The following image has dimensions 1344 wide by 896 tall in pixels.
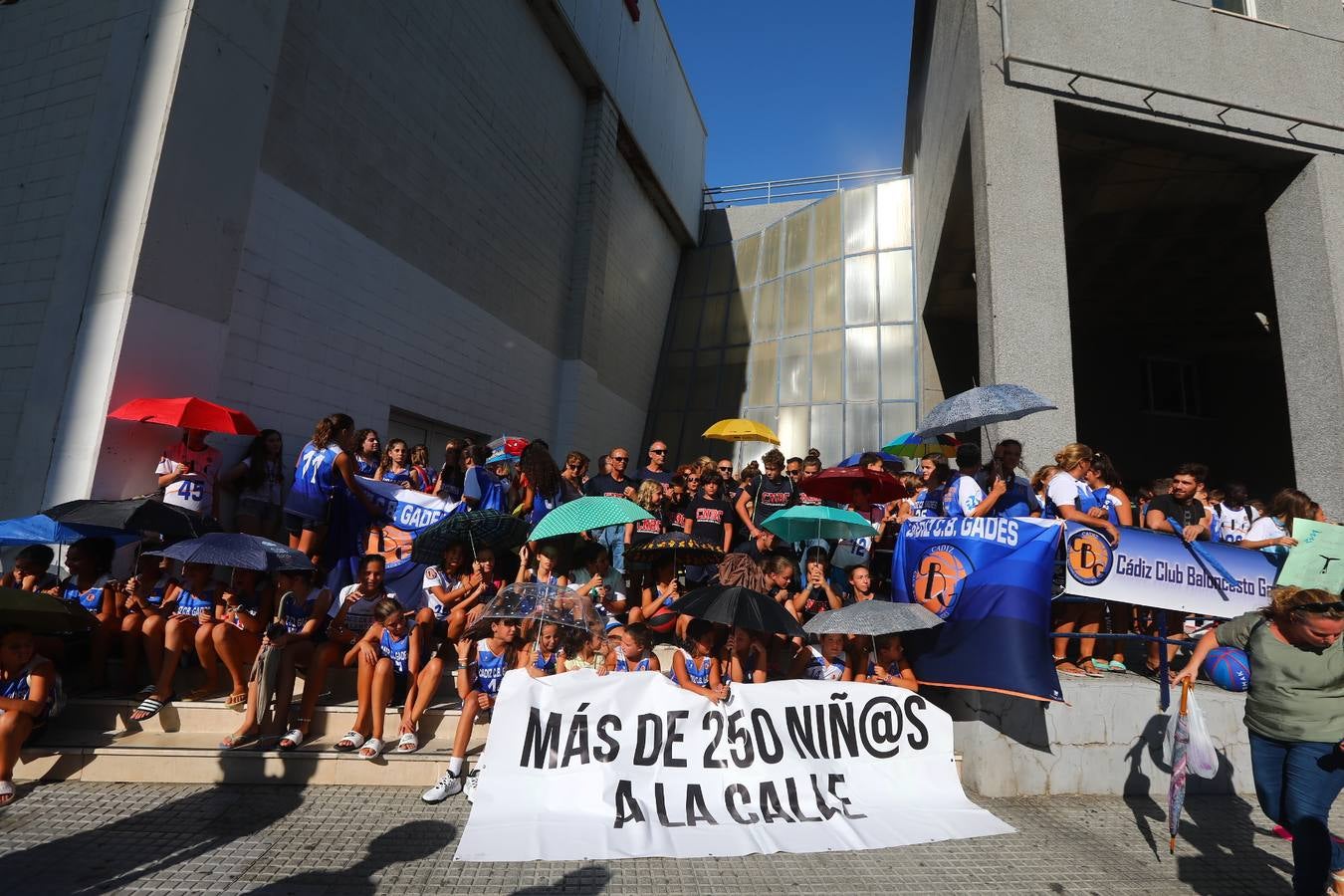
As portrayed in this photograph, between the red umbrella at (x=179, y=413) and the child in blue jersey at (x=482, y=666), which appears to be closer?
the child in blue jersey at (x=482, y=666)

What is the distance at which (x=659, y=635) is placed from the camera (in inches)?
263

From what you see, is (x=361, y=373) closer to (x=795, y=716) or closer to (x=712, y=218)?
(x=795, y=716)

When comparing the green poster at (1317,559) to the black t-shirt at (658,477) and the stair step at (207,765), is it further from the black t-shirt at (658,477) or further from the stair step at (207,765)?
the stair step at (207,765)

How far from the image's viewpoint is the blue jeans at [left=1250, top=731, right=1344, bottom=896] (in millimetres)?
3254

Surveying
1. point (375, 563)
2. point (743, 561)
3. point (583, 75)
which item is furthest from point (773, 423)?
point (375, 563)

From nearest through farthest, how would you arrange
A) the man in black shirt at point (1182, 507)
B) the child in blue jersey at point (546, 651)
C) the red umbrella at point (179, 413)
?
the child in blue jersey at point (546, 651)
the man in black shirt at point (1182, 507)
the red umbrella at point (179, 413)

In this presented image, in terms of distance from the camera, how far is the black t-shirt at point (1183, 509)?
633cm

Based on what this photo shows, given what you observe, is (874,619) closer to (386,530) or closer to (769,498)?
(769,498)

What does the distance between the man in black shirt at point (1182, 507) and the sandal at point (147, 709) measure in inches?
323

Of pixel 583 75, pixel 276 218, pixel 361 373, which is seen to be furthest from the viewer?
pixel 583 75

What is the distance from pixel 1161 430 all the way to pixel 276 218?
63.2 feet

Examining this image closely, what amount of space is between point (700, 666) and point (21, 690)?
183 inches

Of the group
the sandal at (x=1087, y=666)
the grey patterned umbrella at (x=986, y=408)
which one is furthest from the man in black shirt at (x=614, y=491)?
the sandal at (x=1087, y=666)

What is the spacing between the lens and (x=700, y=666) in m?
5.23
